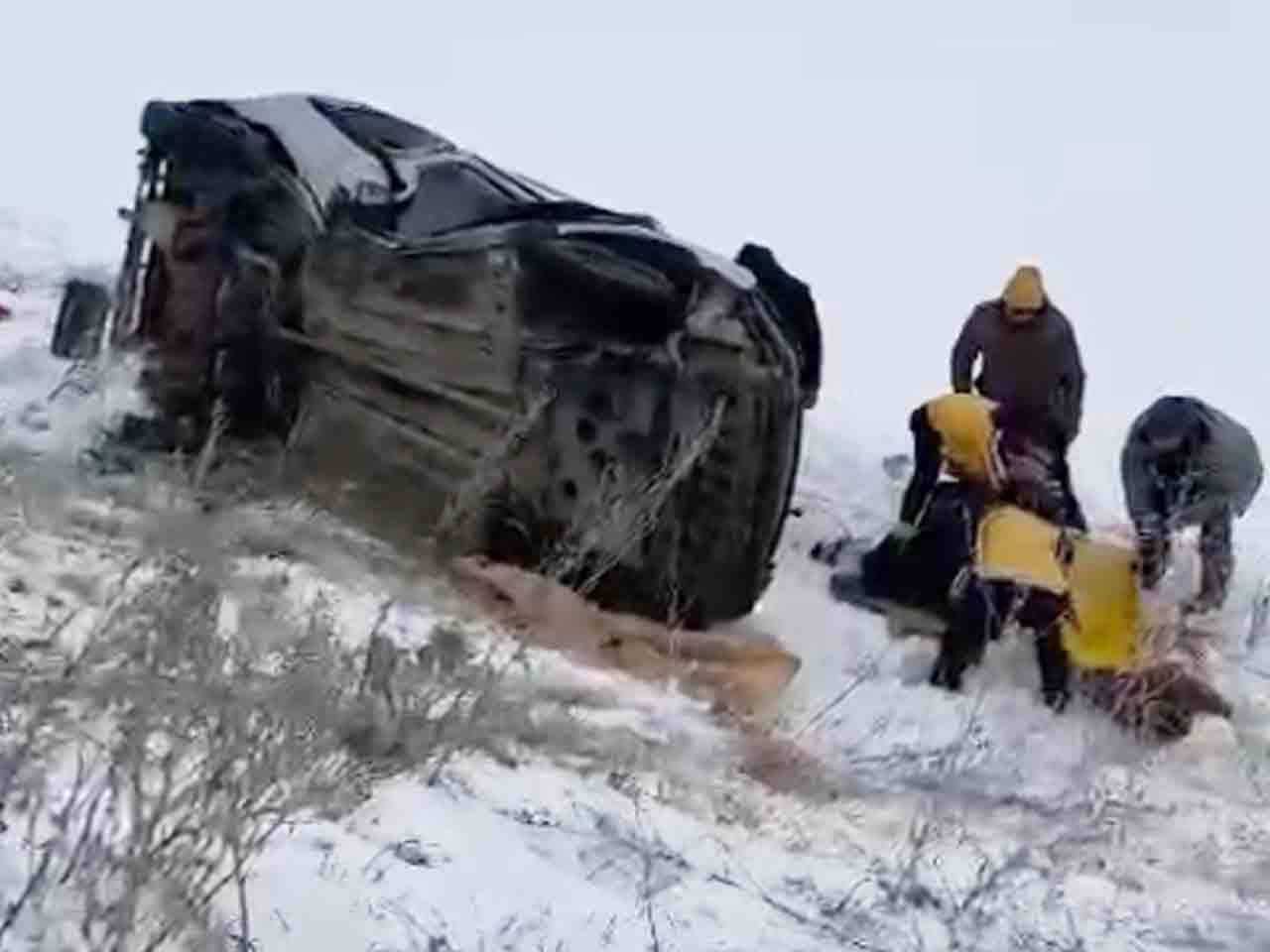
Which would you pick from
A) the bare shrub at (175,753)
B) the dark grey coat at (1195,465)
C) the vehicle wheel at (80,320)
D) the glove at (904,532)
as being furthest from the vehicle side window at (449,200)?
the bare shrub at (175,753)

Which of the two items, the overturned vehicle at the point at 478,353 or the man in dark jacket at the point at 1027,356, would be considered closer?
the overturned vehicle at the point at 478,353

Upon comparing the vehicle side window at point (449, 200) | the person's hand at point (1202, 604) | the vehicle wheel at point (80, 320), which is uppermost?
the vehicle side window at point (449, 200)

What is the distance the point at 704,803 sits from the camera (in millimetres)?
5418

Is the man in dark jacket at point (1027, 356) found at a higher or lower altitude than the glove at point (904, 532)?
higher

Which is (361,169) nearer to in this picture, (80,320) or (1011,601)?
(80,320)

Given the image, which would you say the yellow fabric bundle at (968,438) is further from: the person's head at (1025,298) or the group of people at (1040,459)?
the person's head at (1025,298)

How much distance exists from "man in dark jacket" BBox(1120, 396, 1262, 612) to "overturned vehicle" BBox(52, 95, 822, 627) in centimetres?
182

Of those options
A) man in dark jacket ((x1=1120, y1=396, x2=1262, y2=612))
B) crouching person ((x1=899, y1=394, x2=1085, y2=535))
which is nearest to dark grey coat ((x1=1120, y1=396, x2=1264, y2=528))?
man in dark jacket ((x1=1120, y1=396, x2=1262, y2=612))

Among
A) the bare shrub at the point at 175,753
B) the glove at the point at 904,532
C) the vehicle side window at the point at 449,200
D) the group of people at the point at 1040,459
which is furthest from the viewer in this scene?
the glove at the point at 904,532

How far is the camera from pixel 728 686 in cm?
708

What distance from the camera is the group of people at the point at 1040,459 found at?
27.5 ft

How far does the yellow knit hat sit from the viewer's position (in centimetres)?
993

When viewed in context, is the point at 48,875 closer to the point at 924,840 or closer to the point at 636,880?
the point at 636,880

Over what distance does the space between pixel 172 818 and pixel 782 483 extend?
4.34m
